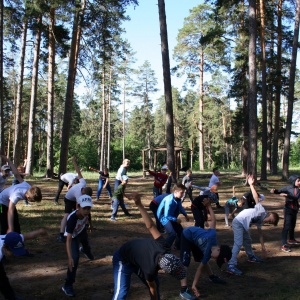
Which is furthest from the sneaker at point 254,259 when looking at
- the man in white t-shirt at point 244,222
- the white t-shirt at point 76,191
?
the white t-shirt at point 76,191

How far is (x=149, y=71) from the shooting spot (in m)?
55.5

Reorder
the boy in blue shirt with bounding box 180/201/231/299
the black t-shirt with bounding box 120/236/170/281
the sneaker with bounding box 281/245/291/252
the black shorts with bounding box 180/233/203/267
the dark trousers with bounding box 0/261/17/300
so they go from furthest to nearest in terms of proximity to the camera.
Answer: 1. the sneaker with bounding box 281/245/291/252
2. the black shorts with bounding box 180/233/203/267
3. the boy in blue shirt with bounding box 180/201/231/299
4. the dark trousers with bounding box 0/261/17/300
5. the black t-shirt with bounding box 120/236/170/281

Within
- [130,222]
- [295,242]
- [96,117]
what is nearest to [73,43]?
[130,222]

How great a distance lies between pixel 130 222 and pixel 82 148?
4806 cm

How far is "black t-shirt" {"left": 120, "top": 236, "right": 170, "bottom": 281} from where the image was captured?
3490mm

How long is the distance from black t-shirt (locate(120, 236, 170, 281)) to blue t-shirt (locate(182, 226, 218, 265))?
1.86 metres

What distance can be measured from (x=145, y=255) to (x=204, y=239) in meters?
2.15

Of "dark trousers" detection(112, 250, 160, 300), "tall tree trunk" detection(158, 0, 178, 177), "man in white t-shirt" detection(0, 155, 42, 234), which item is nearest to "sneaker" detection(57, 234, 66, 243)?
"man in white t-shirt" detection(0, 155, 42, 234)

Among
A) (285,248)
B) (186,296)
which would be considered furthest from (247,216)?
(186,296)

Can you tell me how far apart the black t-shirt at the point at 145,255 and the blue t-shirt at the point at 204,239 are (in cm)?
186

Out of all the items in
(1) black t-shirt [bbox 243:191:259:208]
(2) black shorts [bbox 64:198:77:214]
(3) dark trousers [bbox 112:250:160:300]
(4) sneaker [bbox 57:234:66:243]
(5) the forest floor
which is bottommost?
(5) the forest floor

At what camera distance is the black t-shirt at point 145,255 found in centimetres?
349

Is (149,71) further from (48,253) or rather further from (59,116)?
(48,253)

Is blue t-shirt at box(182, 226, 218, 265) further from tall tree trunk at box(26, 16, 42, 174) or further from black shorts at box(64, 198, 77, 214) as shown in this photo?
tall tree trunk at box(26, 16, 42, 174)
